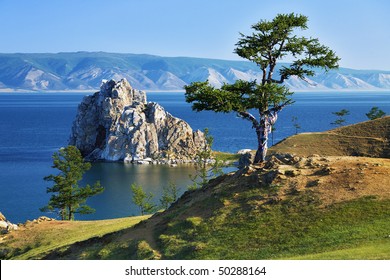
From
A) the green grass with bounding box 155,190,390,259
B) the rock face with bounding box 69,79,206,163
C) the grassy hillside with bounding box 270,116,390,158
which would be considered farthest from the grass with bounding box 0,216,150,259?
the rock face with bounding box 69,79,206,163

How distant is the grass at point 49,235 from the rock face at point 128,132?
10943 cm

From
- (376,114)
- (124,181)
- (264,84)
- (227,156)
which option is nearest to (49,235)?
(264,84)

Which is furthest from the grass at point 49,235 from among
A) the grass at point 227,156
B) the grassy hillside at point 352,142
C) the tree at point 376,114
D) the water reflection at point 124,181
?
the grass at point 227,156

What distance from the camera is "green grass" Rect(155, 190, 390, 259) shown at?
28.0 metres

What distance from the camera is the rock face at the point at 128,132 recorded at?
554 feet

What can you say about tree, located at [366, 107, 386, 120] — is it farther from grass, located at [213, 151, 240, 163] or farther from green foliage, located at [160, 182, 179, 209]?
green foliage, located at [160, 182, 179, 209]

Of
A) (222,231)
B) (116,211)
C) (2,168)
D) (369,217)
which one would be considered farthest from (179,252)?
(2,168)

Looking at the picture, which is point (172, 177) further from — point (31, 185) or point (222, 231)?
point (222, 231)

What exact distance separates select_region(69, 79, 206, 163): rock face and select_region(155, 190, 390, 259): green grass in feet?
428

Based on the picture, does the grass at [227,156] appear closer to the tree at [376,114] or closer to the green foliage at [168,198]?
the tree at [376,114]

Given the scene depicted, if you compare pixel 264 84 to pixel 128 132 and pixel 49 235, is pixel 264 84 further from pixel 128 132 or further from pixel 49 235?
pixel 128 132

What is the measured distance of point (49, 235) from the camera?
2003 inches

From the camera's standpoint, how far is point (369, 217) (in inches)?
1187

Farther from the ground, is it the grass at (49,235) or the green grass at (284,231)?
the green grass at (284,231)
